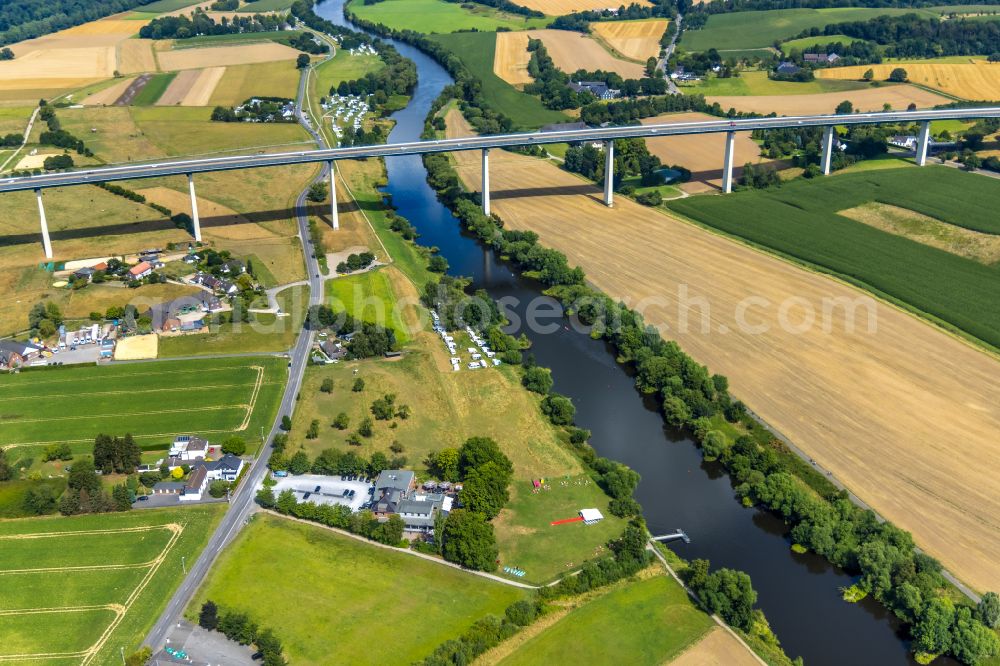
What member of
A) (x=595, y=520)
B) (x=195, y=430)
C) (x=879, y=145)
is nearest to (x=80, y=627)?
(x=195, y=430)

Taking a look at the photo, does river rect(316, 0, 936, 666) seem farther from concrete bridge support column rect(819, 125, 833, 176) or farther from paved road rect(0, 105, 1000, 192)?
concrete bridge support column rect(819, 125, 833, 176)

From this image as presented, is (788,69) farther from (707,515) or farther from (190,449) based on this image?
(190,449)

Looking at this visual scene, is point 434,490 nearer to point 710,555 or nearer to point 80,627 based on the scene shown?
point 710,555

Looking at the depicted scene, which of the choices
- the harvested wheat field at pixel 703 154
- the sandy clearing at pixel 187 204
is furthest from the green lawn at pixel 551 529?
the harvested wheat field at pixel 703 154

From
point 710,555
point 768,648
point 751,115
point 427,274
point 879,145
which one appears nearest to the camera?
point 768,648

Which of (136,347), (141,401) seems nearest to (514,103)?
(136,347)

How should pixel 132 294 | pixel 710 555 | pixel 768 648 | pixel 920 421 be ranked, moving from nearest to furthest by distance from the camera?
pixel 768 648
pixel 710 555
pixel 920 421
pixel 132 294

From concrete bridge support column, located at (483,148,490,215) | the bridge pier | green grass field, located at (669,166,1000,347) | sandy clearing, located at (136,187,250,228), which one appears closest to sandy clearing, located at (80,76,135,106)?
sandy clearing, located at (136,187,250,228)
